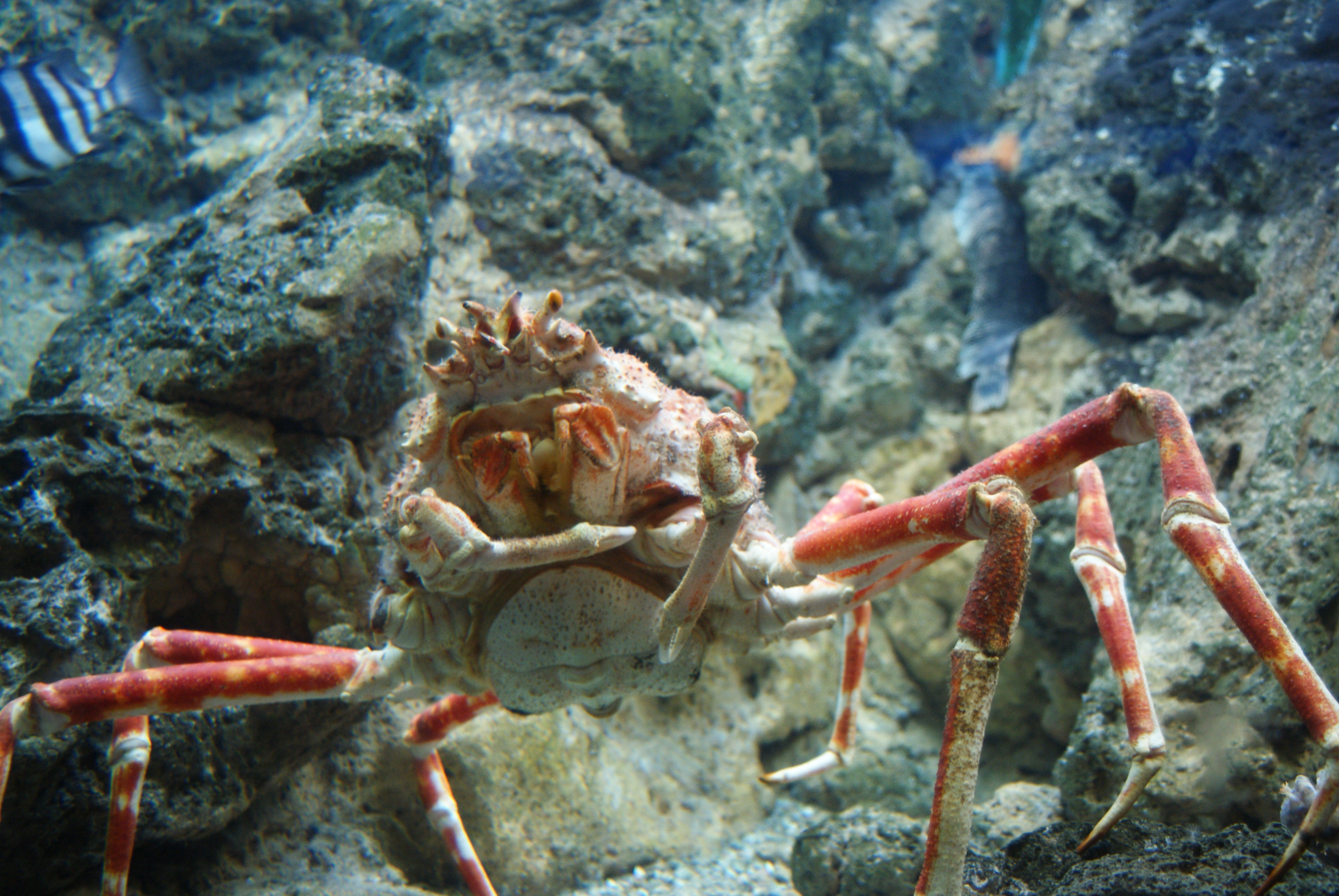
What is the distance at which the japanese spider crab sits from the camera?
4.67ft

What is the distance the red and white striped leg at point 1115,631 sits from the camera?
169cm

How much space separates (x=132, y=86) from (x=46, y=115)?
592 millimetres

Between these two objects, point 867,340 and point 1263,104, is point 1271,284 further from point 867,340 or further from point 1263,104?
point 867,340

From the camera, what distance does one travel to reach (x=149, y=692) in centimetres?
183

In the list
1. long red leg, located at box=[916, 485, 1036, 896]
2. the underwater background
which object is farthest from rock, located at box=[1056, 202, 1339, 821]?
long red leg, located at box=[916, 485, 1036, 896]

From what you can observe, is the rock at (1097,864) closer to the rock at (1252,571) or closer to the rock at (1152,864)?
the rock at (1152,864)

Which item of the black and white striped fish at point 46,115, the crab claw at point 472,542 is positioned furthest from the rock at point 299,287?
the crab claw at point 472,542

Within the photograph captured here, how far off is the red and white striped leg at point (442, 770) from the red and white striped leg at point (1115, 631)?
78.6 inches

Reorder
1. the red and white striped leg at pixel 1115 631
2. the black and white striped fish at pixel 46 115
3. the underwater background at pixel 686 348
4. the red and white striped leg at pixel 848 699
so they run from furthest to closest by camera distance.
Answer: the black and white striped fish at pixel 46 115 < the red and white striped leg at pixel 848 699 < the underwater background at pixel 686 348 < the red and white striped leg at pixel 1115 631

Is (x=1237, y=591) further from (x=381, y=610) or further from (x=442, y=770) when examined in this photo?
(x=442, y=770)

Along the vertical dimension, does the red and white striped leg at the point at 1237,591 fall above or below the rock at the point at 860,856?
above

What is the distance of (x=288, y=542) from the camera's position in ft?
8.18

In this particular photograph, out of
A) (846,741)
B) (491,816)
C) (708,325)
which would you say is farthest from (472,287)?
(846,741)

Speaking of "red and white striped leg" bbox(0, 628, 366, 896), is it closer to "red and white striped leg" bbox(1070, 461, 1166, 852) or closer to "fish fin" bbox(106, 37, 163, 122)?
"red and white striped leg" bbox(1070, 461, 1166, 852)
